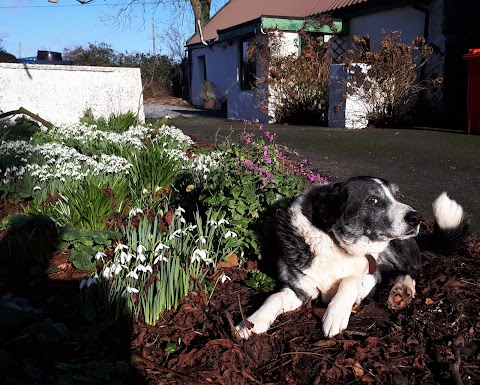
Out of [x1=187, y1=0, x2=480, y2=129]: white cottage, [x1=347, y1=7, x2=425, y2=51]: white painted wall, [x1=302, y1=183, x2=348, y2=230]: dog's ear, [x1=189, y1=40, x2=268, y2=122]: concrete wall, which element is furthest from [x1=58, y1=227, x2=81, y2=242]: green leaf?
[x1=189, y1=40, x2=268, y2=122]: concrete wall

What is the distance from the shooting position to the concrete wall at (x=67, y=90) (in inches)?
355

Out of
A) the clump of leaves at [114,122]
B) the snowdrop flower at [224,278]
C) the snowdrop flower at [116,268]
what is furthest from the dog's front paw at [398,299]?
the clump of leaves at [114,122]

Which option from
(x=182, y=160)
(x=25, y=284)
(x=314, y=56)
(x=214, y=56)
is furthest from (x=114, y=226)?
(x=214, y=56)

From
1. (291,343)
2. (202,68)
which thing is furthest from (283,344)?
(202,68)

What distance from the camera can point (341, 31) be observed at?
1556cm

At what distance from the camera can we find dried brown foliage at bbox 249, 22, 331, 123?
44.9ft

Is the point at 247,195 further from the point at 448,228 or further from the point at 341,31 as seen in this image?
the point at 341,31

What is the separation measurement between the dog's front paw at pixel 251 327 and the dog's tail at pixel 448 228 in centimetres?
157

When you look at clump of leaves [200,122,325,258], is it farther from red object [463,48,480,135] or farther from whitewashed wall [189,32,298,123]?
whitewashed wall [189,32,298,123]

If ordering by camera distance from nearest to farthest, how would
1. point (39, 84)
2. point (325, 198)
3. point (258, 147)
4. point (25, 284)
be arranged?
1. point (325, 198)
2. point (25, 284)
3. point (258, 147)
4. point (39, 84)

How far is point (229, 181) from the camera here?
375cm

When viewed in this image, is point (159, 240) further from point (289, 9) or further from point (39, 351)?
point (289, 9)

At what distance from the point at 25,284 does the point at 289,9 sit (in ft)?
61.0

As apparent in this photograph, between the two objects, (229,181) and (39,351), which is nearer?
(39,351)
